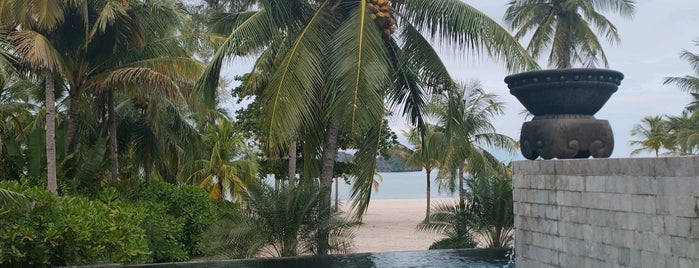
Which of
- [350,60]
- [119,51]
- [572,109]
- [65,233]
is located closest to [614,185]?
[572,109]

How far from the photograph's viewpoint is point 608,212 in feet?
21.7

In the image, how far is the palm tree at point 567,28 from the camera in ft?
70.3

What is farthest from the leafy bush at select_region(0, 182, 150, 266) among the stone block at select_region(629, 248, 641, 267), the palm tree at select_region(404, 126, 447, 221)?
the stone block at select_region(629, 248, 641, 267)

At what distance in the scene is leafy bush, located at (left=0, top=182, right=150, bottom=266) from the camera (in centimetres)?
1063

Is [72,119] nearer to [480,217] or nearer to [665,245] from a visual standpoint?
[480,217]

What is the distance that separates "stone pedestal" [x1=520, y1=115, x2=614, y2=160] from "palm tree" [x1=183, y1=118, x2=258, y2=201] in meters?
15.4

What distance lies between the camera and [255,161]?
25062 millimetres

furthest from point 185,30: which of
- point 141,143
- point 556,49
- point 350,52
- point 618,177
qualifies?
point 618,177

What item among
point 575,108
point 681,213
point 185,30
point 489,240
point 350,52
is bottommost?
point 489,240

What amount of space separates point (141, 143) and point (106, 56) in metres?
3.81

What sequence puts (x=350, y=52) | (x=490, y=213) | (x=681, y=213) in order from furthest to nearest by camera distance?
(x=490, y=213)
(x=350, y=52)
(x=681, y=213)

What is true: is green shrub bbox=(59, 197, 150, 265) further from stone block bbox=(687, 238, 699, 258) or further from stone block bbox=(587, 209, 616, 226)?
stone block bbox=(687, 238, 699, 258)

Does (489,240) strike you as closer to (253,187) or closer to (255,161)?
(253,187)

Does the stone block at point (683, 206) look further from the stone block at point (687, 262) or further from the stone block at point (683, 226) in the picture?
the stone block at point (687, 262)
